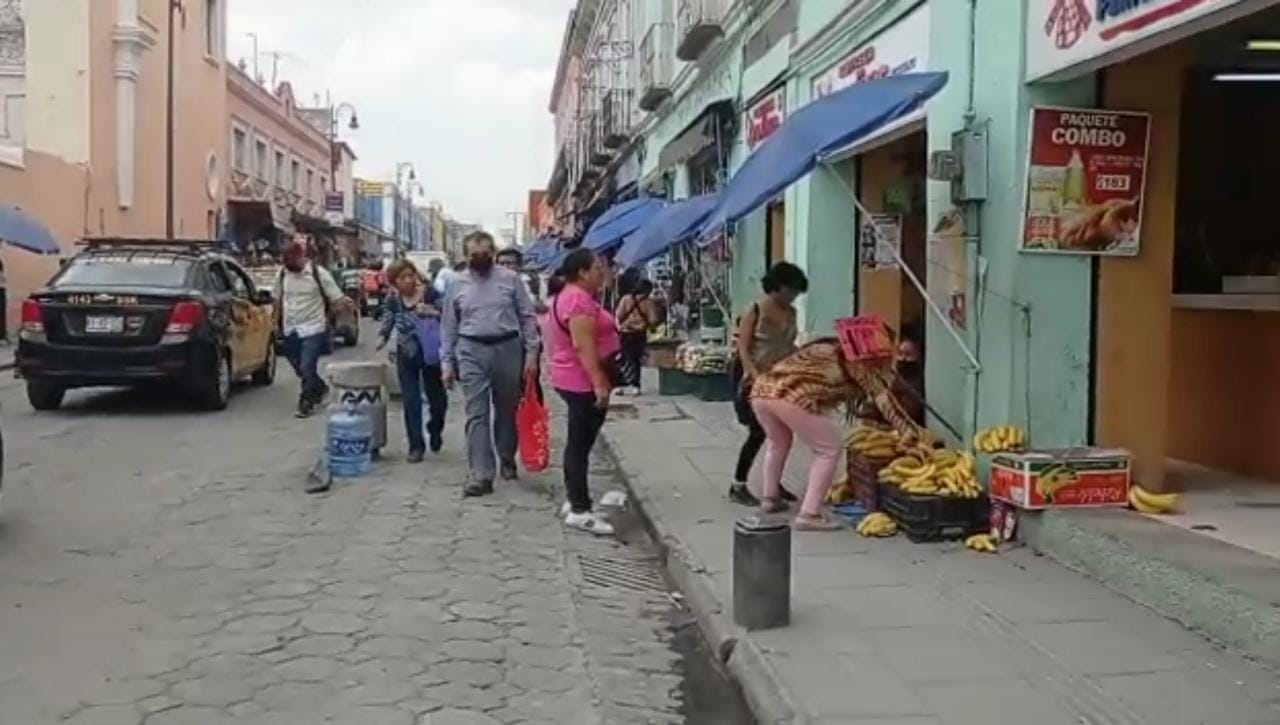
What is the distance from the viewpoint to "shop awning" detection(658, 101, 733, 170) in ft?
58.4

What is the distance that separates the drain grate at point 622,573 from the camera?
296 inches

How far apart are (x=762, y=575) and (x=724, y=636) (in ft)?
1.02

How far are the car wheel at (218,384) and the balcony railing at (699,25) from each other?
7417 millimetres

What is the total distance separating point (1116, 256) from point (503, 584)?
374cm

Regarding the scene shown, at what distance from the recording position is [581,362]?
8594 mm

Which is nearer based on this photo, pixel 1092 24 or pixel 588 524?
pixel 1092 24

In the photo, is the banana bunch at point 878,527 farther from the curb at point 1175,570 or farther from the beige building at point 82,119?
the beige building at point 82,119

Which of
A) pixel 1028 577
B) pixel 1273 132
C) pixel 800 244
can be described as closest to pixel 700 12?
pixel 800 244

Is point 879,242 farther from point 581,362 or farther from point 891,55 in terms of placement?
point 581,362

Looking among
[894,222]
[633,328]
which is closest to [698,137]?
[633,328]

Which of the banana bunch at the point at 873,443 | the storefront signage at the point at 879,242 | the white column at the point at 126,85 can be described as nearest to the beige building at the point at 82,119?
the white column at the point at 126,85

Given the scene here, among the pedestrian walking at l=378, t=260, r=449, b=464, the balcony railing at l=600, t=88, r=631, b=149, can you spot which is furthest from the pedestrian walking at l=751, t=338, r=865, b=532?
the balcony railing at l=600, t=88, r=631, b=149

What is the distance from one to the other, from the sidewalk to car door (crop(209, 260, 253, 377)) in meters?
8.34

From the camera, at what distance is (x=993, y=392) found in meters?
8.21
